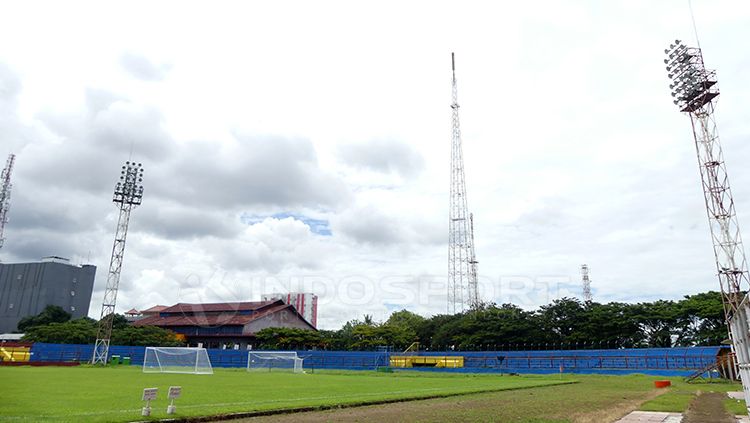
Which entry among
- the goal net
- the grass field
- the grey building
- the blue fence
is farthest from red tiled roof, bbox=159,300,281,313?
the grass field

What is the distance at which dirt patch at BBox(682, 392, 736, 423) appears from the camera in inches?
616

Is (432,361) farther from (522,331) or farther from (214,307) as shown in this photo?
(214,307)

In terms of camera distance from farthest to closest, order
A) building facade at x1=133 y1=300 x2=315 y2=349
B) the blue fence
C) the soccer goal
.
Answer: building facade at x1=133 y1=300 x2=315 y2=349
the blue fence
the soccer goal

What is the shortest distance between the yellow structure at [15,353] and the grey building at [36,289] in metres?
56.9

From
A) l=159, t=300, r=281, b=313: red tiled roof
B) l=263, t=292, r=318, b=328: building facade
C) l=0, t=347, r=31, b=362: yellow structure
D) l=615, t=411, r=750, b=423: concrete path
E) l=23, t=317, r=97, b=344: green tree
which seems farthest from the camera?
l=263, t=292, r=318, b=328: building facade

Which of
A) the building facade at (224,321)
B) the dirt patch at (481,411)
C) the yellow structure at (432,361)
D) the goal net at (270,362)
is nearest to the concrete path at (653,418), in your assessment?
the dirt patch at (481,411)

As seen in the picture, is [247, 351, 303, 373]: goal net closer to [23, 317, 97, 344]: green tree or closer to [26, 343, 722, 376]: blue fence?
[26, 343, 722, 376]: blue fence

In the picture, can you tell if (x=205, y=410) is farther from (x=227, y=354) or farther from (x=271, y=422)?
(x=227, y=354)

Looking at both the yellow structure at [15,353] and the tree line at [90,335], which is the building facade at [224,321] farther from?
the yellow structure at [15,353]

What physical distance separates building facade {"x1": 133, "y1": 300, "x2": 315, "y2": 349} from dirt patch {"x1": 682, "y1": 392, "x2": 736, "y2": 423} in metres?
72.5

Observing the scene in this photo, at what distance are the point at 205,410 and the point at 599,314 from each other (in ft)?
207

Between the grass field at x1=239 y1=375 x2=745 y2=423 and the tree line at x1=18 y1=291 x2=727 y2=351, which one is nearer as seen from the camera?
the grass field at x1=239 y1=375 x2=745 y2=423

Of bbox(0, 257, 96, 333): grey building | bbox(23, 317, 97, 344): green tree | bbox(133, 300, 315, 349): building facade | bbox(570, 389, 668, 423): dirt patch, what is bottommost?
bbox(570, 389, 668, 423): dirt patch

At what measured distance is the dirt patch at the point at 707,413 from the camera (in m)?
15.7
